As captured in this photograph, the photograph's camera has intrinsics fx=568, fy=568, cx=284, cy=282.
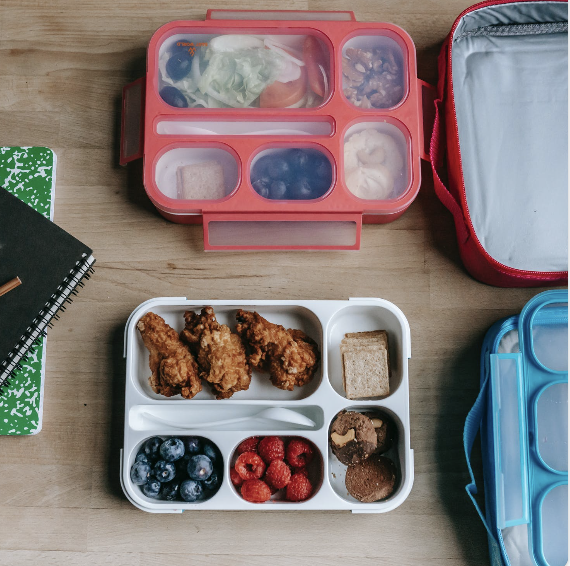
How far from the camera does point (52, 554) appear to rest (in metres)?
1.06

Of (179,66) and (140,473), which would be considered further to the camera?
(179,66)

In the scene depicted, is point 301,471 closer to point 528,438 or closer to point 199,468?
point 199,468

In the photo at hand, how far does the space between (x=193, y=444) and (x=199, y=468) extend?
46 millimetres

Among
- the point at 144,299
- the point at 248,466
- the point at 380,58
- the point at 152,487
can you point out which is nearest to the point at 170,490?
the point at 152,487

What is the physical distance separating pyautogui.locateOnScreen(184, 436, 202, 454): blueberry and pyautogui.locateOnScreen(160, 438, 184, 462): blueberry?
0.06 feet

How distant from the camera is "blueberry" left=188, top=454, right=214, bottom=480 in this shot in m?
1.00

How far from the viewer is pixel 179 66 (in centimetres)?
112

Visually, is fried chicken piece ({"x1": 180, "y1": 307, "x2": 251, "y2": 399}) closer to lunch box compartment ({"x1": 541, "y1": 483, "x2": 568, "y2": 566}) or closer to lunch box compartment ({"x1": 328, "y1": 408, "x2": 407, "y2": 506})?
lunch box compartment ({"x1": 328, "y1": 408, "x2": 407, "y2": 506})

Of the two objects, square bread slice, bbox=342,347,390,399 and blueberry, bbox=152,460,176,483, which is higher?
square bread slice, bbox=342,347,390,399

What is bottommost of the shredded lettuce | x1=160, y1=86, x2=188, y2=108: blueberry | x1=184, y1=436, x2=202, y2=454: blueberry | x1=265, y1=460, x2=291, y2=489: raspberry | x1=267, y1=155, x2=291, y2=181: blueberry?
x1=265, y1=460, x2=291, y2=489: raspberry

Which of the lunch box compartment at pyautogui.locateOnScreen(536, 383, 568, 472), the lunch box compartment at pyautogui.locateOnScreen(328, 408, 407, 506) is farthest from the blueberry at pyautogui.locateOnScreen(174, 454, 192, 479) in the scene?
the lunch box compartment at pyautogui.locateOnScreen(536, 383, 568, 472)

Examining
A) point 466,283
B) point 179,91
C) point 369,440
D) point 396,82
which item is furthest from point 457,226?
point 179,91

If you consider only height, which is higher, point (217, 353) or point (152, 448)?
point (217, 353)

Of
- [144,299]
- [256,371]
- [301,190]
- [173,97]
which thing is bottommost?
[256,371]
